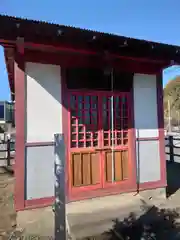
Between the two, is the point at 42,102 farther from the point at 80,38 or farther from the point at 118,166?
the point at 118,166

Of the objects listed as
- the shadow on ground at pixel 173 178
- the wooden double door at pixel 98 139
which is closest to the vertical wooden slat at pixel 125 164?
the wooden double door at pixel 98 139

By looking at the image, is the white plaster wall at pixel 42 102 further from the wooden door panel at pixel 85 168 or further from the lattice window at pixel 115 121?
the lattice window at pixel 115 121

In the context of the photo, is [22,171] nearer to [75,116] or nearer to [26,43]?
[75,116]

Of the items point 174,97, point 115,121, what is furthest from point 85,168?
point 174,97

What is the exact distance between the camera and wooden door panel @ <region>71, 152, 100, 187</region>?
13.3 feet

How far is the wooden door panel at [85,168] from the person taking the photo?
4.04 meters

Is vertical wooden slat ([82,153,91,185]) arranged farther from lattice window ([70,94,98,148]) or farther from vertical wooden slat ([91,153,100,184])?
lattice window ([70,94,98,148])

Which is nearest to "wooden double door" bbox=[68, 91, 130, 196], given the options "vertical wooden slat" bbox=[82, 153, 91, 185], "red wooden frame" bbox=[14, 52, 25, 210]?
"vertical wooden slat" bbox=[82, 153, 91, 185]

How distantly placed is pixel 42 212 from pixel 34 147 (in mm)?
1191

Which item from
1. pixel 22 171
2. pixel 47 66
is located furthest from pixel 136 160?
pixel 47 66

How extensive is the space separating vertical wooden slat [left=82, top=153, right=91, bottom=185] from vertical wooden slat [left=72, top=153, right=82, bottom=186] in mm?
85

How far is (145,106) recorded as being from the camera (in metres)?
4.61

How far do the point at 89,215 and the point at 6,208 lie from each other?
74.3 inches

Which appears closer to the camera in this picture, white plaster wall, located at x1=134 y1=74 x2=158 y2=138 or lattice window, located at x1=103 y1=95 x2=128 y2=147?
lattice window, located at x1=103 y1=95 x2=128 y2=147
